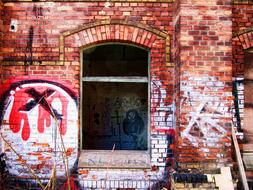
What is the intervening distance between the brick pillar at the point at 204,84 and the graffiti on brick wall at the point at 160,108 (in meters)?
0.42

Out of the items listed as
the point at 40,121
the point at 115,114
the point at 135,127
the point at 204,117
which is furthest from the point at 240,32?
the point at 115,114

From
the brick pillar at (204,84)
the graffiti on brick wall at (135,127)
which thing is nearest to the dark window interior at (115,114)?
the graffiti on brick wall at (135,127)

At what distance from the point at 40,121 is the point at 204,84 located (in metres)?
2.85

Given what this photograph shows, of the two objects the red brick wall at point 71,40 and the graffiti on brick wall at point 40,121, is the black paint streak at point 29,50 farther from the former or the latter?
the graffiti on brick wall at point 40,121

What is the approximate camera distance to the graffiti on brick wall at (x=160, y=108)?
16.1 ft

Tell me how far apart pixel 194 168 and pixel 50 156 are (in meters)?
2.45

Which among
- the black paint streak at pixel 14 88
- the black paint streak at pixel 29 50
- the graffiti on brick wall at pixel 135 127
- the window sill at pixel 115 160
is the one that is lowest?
the window sill at pixel 115 160

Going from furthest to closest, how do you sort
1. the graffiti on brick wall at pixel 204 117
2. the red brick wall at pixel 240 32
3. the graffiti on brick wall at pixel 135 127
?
1. the graffiti on brick wall at pixel 135 127
2. the red brick wall at pixel 240 32
3. the graffiti on brick wall at pixel 204 117

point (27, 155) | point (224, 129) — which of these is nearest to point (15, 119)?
point (27, 155)

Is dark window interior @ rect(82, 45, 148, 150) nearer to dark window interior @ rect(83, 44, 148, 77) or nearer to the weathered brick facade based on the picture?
dark window interior @ rect(83, 44, 148, 77)

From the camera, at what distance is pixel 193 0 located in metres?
4.45

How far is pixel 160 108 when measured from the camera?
4.93 metres

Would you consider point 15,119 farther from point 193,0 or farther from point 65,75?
point 193,0

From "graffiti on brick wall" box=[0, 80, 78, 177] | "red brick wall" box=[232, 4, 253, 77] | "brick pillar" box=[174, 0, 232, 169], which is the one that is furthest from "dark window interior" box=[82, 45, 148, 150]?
"brick pillar" box=[174, 0, 232, 169]
